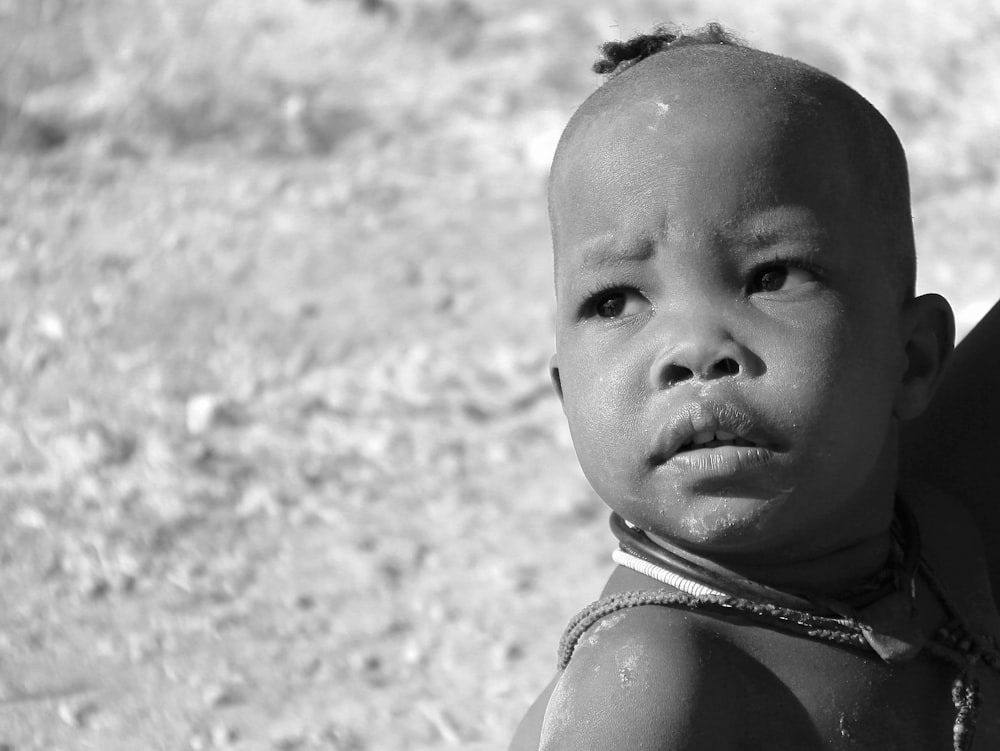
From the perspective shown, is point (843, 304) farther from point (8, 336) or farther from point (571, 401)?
point (8, 336)

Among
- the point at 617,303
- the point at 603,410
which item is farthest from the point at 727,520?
the point at 617,303

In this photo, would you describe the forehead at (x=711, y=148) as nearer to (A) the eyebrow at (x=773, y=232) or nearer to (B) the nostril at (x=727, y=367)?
(A) the eyebrow at (x=773, y=232)

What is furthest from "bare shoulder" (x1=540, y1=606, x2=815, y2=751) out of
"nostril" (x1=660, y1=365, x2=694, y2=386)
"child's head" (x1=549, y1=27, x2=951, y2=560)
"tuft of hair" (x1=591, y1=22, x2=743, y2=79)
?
"tuft of hair" (x1=591, y1=22, x2=743, y2=79)

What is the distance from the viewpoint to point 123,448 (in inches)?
162

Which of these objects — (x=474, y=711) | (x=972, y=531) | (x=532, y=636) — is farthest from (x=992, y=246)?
(x=972, y=531)

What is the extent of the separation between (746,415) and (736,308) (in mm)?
125

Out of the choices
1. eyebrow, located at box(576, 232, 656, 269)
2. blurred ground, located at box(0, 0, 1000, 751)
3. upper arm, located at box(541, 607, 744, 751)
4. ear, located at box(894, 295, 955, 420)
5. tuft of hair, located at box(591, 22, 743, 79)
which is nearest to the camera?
upper arm, located at box(541, 607, 744, 751)

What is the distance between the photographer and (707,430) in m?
1.72

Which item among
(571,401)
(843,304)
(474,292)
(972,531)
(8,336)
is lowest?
(8,336)

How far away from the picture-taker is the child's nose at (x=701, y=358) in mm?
1726

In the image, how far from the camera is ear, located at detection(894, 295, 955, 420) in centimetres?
192

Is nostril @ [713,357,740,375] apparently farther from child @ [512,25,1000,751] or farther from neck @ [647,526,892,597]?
neck @ [647,526,892,597]

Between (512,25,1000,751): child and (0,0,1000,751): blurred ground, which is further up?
(512,25,1000,751): child

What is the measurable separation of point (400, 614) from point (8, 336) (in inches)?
78.6
